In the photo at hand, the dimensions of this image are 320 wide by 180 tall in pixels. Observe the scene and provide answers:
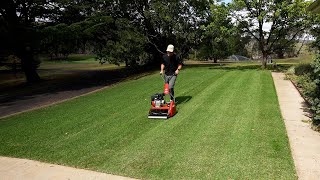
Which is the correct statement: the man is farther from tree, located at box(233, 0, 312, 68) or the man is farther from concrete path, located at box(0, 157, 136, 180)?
tree, located at box(233, 0, 312, 68)

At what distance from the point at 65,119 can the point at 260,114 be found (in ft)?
18.6

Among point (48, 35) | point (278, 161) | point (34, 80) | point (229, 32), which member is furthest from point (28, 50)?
point (278, 161)

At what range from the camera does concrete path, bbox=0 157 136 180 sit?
539 centimetres

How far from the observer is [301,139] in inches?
271

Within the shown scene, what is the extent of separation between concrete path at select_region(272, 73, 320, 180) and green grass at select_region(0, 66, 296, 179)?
0.57 ft

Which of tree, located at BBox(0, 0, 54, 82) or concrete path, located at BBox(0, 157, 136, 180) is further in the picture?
tree, located at BBox(0, 0, 54, 82)

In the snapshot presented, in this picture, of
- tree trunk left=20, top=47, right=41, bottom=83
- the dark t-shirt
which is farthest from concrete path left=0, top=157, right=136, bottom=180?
tree trunk left=20, top=47, right=41, bottom=83

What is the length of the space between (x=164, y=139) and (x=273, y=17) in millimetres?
19222

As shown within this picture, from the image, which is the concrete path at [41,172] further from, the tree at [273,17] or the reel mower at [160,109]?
the tree at [273,17]

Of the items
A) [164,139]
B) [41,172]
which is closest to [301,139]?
[164,139]

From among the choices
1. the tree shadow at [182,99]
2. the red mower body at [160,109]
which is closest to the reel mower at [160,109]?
the red mower body at [160,109]

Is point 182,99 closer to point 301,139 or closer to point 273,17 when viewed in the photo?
point 301,139

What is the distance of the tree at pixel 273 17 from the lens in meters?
22.0

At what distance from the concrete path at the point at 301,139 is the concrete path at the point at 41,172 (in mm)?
3070
